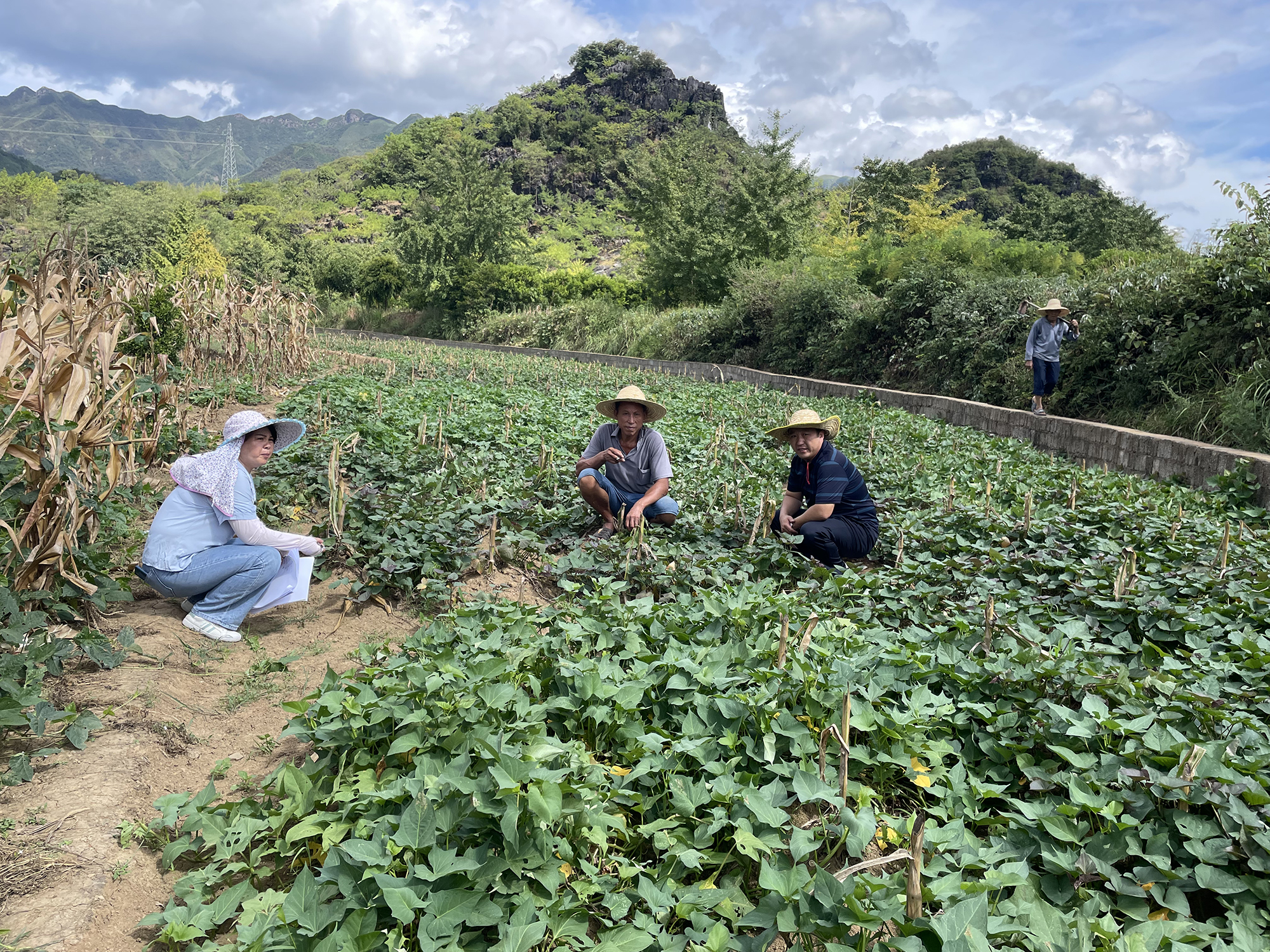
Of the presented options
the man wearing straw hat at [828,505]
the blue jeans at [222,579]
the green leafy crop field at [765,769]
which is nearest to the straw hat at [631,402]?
the man wearing straw hat at [828,505]

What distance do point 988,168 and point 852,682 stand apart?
66.2 metres

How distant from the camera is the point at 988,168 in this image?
5875 centimetres

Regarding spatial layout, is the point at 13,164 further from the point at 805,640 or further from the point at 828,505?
the point at 805,640

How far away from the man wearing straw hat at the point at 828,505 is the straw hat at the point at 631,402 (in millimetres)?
885

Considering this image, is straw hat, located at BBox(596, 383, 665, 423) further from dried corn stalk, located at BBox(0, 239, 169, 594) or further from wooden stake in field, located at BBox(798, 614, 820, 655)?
dried corn stalk, located at BBox(0, 239, 169, 594)

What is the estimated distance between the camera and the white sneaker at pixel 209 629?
12.9ft

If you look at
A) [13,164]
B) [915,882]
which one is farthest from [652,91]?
[915,882]

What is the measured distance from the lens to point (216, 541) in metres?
4.09

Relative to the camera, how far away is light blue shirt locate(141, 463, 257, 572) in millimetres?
3936

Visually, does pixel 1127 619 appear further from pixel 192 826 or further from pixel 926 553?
pixel 192 826

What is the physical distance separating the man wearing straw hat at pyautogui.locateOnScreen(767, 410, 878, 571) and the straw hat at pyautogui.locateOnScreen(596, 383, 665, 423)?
0.88m

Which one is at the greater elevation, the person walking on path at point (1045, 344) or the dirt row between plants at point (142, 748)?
the person walking on path at point (1045, 344)

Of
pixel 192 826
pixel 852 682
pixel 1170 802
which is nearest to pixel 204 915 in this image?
pixel 192 826

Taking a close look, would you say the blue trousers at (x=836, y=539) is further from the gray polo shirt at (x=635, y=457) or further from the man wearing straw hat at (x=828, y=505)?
the gray polo shirt at (x=635, y=457)
